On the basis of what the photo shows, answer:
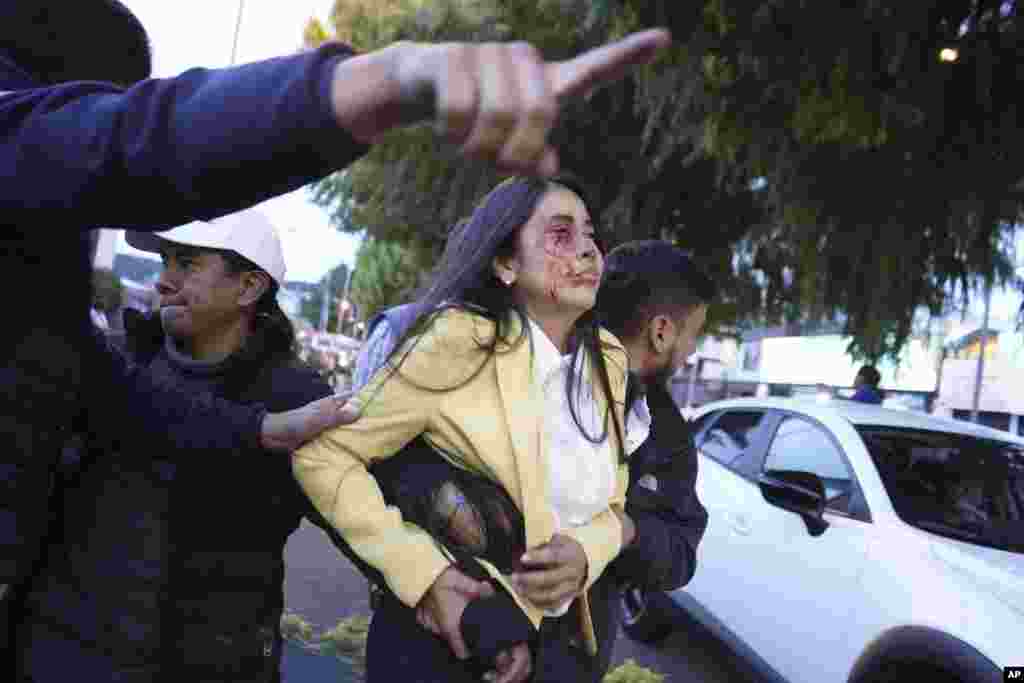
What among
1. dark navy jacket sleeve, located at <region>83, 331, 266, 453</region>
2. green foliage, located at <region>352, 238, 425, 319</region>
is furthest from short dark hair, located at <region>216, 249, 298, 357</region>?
green foliage, located at <region>352, 238, 425, 319</region>

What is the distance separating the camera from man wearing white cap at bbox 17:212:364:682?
132cm

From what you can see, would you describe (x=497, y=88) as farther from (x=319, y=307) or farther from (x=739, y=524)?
(x=319, y=307)

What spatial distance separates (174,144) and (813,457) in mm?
3692

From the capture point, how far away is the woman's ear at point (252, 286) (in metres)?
1.82

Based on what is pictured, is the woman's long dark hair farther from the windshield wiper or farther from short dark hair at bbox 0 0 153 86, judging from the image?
the windshield wiper

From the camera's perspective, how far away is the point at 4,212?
2.45 ft

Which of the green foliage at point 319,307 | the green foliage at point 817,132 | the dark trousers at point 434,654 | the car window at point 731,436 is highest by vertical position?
the green foliage at point 817,132

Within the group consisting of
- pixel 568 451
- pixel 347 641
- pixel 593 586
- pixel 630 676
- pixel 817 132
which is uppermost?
pixel 817 132

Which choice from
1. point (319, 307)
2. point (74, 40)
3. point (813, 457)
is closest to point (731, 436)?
point (813, 457)

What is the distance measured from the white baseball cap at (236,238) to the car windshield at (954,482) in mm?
2620

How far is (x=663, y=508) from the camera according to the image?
175cm

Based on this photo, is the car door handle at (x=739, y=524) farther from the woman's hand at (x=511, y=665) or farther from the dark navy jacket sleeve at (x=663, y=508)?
the woman's hand at (x=511, y=665)

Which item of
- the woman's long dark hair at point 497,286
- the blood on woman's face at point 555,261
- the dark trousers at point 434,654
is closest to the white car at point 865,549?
the dark trousers at point 434,654

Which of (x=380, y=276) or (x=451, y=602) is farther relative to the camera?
(x=380, y=276)
